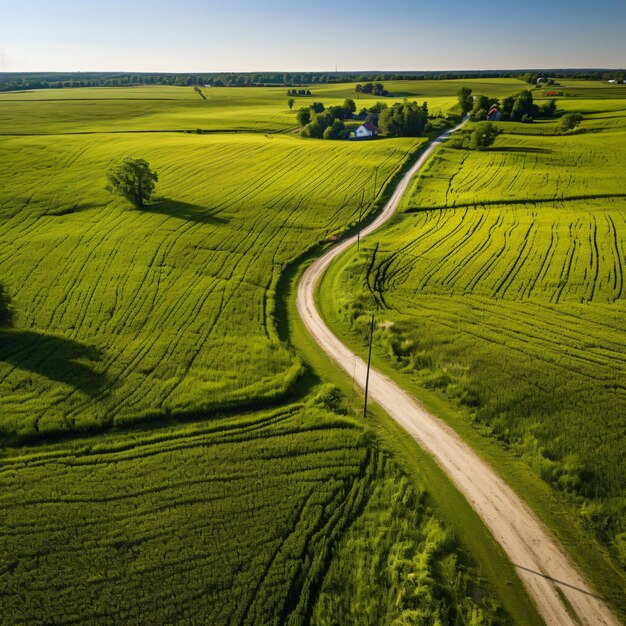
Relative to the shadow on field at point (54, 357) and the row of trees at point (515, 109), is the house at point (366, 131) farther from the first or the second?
the shadow on field at point (54, 357)

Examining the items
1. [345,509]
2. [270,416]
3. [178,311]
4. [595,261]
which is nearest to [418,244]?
[595,261]

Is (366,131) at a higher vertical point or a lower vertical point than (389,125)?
lower

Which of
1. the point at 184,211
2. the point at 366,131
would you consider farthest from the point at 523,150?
the point at 184,211

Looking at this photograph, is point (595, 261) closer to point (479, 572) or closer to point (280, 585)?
point (479, 572)

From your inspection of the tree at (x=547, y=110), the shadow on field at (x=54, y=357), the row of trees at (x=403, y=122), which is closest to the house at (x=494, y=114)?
the tree at (x=547, y=110)

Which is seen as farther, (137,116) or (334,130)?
(137,116)

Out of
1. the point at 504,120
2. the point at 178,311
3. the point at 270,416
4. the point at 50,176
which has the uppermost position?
the point at 504,120

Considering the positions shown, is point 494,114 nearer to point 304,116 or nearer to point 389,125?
point 389,125
